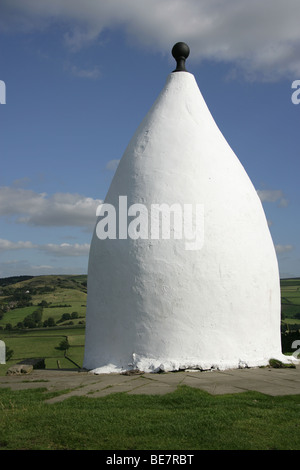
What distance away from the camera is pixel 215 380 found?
7434mm

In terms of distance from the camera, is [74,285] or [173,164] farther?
[74,285]

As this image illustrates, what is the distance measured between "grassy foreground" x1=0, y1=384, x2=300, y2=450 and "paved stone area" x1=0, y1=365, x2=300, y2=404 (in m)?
0.45

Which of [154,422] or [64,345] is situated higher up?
[154,422]

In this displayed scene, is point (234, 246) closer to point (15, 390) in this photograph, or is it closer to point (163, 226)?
point (163, 226)

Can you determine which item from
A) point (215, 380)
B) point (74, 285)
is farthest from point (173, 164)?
point (74, 285)

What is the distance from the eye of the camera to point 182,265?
877cm

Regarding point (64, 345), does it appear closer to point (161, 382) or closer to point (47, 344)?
point (47, 344)

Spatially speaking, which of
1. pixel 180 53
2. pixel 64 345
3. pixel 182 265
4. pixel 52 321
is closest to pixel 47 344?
pixel 64 345

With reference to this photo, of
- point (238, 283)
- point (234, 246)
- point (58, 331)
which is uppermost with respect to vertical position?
point (234, 246)

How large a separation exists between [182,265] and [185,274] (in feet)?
0.59

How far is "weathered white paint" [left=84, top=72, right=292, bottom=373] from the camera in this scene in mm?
8648

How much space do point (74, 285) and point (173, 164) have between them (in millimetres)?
49672

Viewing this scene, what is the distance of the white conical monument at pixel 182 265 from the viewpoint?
8.66m
